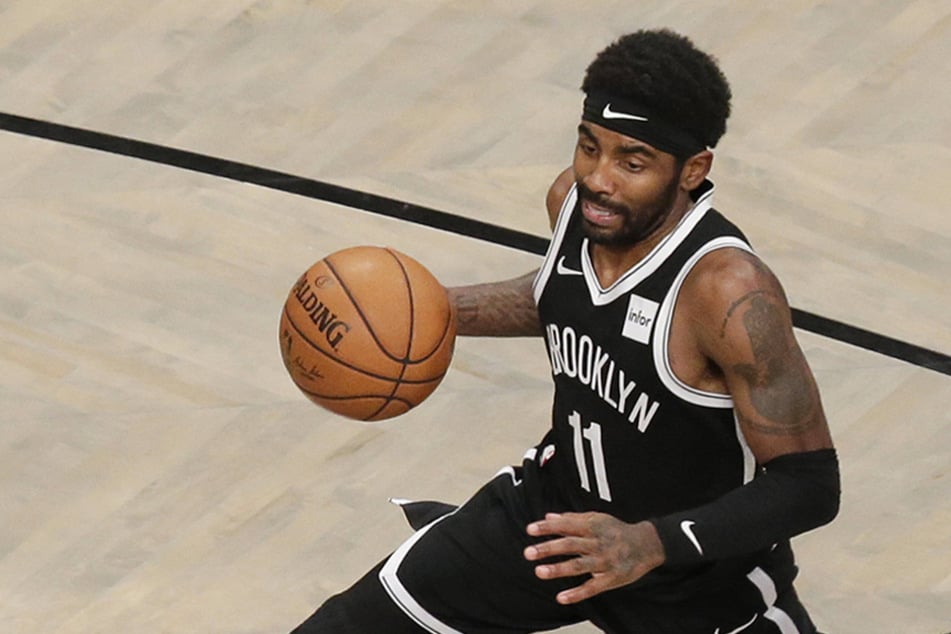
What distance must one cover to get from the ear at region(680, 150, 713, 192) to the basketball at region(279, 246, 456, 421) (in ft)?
1.98

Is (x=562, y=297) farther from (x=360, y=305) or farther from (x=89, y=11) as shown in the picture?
(x=89, y=11)

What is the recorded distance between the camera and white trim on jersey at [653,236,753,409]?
3725mm

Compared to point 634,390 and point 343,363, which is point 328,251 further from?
point 634,390

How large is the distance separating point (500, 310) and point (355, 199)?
7.16 ft

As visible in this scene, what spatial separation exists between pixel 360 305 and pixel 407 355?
0.14m

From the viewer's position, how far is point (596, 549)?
3.52m

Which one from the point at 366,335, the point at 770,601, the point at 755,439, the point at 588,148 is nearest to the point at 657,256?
the point at 588,148

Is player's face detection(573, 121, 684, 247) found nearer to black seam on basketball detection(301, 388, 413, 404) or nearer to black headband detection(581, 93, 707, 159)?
black headband detection(581, 93, 707, 159)

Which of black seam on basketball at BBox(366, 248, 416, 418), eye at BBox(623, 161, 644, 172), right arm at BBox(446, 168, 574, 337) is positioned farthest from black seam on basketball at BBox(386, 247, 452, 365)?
eye at BBox(623, 161, 644, 172)

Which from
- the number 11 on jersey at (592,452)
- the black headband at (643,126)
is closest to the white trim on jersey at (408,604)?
the number 11 on jersey at (592,452)

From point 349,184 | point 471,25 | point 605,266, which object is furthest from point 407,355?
point 471,25

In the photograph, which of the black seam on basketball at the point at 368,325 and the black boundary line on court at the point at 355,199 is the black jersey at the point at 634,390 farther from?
the black boundary line on court at the point at 355,199

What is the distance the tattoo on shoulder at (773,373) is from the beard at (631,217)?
10.2 inches

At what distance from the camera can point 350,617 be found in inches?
165
